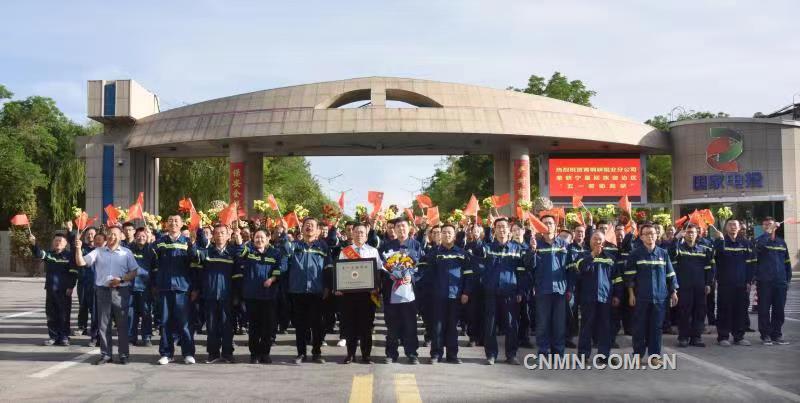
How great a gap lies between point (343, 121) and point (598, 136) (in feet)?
34.5

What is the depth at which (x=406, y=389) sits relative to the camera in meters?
7.99

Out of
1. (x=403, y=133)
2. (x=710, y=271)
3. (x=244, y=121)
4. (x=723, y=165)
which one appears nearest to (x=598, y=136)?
(x=723, y=165)

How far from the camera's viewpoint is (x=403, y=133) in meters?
31.4

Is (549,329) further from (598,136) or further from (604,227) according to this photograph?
(598,136)

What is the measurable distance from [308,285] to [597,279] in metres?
3.48

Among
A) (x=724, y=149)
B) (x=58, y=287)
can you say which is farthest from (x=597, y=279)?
(x=724, y=149)

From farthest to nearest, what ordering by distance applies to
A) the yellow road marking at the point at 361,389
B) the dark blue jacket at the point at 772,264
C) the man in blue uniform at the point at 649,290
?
the dark blue jacket at the point at 772,264 < the man in blue uniform at the point at 649,290 < the yellow road marking at the point at 361,389

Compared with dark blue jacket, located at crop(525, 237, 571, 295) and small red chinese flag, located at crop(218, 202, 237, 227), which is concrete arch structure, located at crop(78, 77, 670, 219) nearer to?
small red chinese flag, located at crop(218, 202, 237, 227)

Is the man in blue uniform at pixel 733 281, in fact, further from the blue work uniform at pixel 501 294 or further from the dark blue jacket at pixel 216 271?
the dark blue jacket at pixel 216 271

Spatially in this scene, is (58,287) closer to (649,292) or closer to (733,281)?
(649,292)

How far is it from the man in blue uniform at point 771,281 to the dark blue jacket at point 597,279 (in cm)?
315

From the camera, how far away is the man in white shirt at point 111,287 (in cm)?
985

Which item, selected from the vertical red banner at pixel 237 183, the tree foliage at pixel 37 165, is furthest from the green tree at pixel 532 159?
the tree foliage at pixel 37 165

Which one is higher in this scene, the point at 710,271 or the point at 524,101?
the point at 524,101
